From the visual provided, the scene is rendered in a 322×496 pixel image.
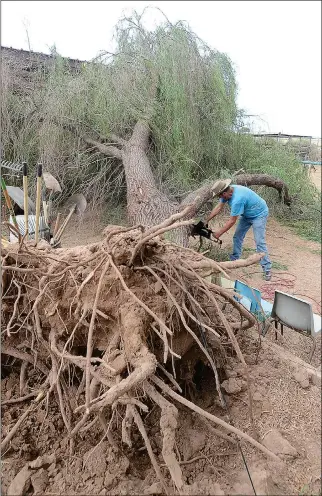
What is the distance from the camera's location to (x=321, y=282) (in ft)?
3.86

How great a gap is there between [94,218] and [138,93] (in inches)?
48.5

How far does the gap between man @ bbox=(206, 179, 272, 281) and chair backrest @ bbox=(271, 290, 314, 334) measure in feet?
1.50

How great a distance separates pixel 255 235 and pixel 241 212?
0.38 m

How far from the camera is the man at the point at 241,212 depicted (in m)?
2.07

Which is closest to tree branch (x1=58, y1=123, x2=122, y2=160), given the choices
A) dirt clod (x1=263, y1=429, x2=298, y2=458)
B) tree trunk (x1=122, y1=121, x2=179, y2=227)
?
tree trunk (x1=122, y1=121, x2=179, y2=227)

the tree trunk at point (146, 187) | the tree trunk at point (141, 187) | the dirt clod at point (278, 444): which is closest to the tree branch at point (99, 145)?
A: the tree trunk at point (146, 187)

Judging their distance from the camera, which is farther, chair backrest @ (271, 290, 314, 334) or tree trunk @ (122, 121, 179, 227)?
tree trunk @ (122, 121, 179, 227)

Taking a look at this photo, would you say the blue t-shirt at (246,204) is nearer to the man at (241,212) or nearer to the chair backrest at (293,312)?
the man at (241,212)

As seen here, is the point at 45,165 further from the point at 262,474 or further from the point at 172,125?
the point at 262,474

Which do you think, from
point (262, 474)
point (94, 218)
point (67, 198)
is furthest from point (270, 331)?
point (67, 198)

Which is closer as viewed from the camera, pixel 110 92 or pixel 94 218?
pixel 94 218

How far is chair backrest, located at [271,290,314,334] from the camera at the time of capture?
1.29 meters

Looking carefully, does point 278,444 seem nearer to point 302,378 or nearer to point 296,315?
point 302,378

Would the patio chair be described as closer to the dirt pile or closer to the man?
the dirt pile
